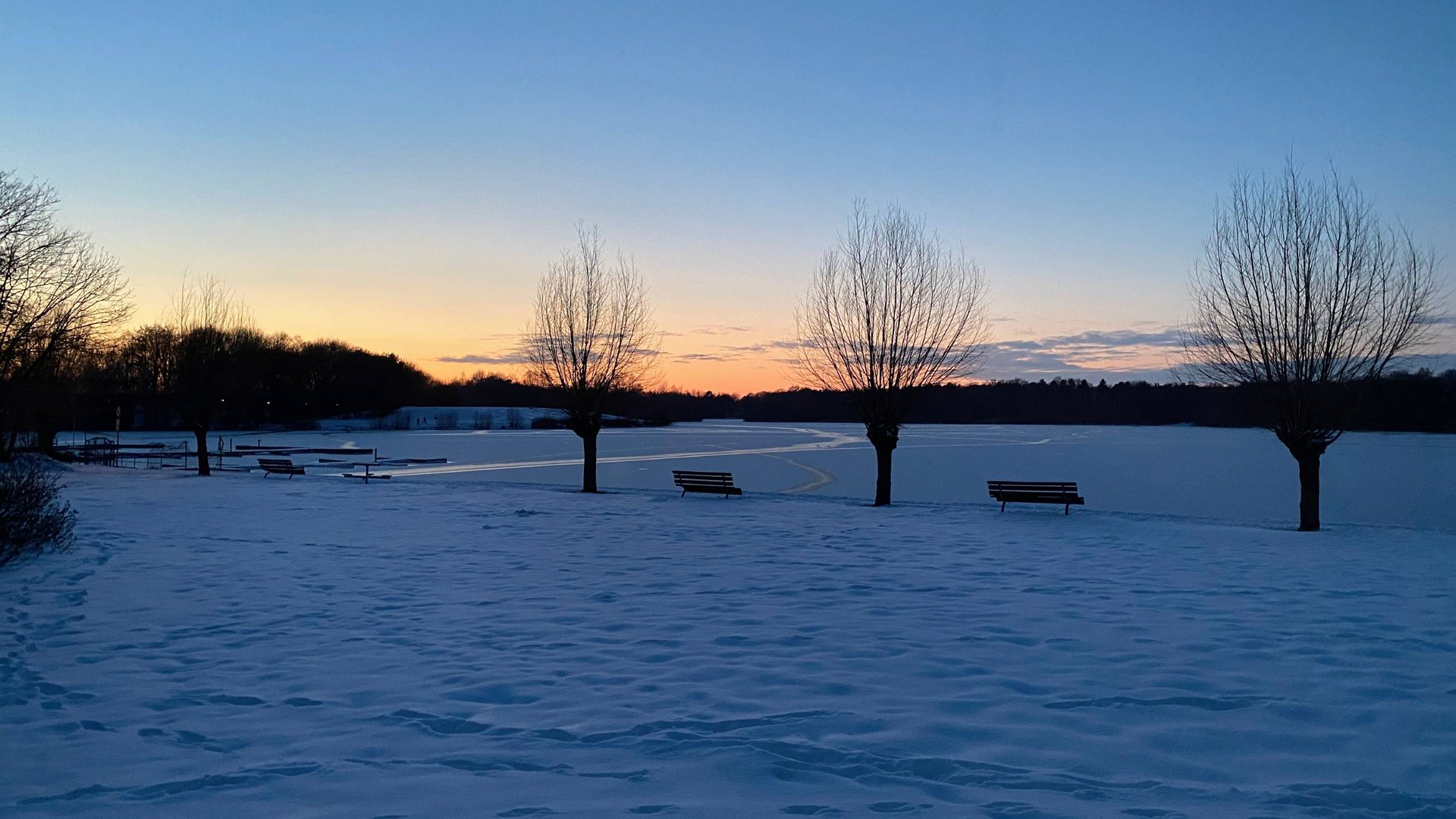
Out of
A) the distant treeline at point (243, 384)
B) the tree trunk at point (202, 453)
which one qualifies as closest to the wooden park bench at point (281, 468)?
the tree trunk at point (202, 453)

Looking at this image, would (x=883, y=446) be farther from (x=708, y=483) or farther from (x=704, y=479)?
(x=704, y=479)

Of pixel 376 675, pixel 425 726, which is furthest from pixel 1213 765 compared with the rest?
pixel 376 675

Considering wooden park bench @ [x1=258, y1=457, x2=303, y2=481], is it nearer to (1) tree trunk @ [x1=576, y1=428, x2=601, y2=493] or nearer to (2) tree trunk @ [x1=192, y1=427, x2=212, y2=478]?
(2) tree trunk @ [x1=192, y1=427, x2=212, y2=478]

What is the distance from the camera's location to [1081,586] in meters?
9.75

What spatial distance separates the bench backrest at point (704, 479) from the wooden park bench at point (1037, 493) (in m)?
5.88

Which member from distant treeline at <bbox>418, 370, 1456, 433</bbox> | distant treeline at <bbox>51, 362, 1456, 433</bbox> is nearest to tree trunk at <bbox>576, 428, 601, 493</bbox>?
distant treeline at <bbox>51, 362, 1456, 433</bbox>

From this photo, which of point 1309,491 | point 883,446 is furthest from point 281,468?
point 1309,491

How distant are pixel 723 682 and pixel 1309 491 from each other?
47.3 feet

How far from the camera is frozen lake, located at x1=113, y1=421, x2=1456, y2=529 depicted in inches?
912

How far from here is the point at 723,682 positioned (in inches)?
239

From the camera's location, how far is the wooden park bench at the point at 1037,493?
1786 cm

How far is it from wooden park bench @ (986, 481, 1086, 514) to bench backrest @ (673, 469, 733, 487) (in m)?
5.88

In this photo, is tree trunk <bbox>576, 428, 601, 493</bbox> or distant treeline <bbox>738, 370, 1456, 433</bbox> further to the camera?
distant treeline <bbox>738, 370, 1456, 433</bbox>

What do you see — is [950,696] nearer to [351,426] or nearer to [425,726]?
[425,726]
